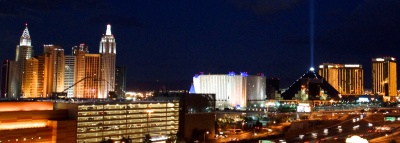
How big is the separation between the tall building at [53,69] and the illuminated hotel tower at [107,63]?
7227 mm

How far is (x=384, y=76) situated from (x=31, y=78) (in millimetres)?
102660

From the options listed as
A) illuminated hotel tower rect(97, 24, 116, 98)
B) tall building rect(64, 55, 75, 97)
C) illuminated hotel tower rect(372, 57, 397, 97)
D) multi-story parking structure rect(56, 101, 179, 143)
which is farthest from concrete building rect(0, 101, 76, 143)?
illuminated hotel tower rect(372, 57, 397, 97)

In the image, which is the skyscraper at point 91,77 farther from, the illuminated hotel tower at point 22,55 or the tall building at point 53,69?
the illuminated hotel tower at point 22,55

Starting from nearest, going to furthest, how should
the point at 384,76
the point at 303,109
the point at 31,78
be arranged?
the point at 303,109 < the point at 31,78 < the point at 384,76

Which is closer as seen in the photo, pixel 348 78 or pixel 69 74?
pixel 69 74

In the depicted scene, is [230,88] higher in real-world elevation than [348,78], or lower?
lower

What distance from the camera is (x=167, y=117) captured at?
36438mm

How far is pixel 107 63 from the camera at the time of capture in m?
80.6

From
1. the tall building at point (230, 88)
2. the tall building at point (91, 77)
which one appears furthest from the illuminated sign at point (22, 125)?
the tall building at point (91, 77)

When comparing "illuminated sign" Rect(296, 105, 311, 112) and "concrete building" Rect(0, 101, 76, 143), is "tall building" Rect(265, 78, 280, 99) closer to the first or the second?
"illuminated sign" Rect(296, 105, 311, 112)

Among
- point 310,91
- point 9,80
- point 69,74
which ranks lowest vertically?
point 310,91

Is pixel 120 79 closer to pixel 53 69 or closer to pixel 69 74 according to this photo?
pixel 69 74

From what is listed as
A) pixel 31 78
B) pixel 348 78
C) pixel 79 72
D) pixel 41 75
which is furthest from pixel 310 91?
pixel 31 78

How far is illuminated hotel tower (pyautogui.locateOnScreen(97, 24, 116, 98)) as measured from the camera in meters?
79.9
